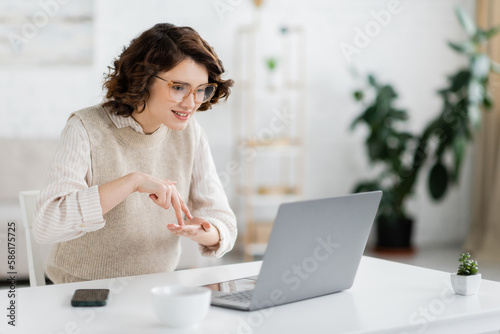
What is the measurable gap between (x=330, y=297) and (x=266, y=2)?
162 inches

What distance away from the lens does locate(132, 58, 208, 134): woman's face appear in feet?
5.53

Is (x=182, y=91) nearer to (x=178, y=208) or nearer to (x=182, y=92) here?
(x=182, y=92)

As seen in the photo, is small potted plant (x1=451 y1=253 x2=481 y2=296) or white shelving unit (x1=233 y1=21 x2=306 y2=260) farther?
white shelving unit (x1=233 y1=21 x2=306 y2=260)

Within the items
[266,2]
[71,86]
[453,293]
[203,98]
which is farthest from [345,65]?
[453,293]

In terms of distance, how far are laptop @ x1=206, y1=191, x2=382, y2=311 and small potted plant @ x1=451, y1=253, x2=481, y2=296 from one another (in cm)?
21

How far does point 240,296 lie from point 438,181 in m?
3.92

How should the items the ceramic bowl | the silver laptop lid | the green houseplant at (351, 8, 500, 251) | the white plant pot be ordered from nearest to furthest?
the ceramic bowl < the silver laptop lid < the white plant pot < the green houseplant at (351, 8, 500, 251)

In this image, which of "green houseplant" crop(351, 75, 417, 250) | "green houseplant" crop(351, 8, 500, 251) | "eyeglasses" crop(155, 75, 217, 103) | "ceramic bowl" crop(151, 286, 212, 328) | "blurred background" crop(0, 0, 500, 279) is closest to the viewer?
"ceramic bowl" crop(151, 286, 212, 328)

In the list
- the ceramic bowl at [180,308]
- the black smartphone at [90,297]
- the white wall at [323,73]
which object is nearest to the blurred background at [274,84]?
the white wall at [323,73]

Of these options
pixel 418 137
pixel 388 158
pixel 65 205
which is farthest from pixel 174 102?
pixel 418 137

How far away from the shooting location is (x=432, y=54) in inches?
223

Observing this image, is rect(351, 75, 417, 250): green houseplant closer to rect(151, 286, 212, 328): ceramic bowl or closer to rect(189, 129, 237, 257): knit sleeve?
rect(189, 129, 237, 257): knit sleeve

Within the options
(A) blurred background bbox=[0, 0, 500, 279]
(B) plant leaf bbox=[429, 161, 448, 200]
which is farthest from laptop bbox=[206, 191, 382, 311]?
(B) plant leaf bbox=[429, 161, 448, 200]

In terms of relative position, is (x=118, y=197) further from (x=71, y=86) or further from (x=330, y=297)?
(x=71, y=86)
